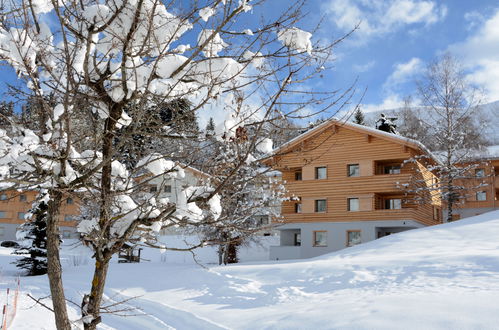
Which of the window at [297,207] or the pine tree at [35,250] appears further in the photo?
the window at [297,207]

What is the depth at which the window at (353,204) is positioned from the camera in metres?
31.1

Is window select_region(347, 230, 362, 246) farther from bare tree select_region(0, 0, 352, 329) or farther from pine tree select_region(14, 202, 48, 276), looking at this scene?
bare tree select_region(0, 0, 352, 329)

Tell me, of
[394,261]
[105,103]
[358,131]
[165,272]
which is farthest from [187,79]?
[358,131]

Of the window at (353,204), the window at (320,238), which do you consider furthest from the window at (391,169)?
the window at (320,238)

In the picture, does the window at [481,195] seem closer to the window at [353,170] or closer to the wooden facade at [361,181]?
the wooden facade at [361,181]

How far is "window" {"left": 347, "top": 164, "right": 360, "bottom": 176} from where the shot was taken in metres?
31.6

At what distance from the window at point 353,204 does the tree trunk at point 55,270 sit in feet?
92.0

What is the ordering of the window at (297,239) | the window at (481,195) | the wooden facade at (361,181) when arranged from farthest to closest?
the window at (481,195) < the window at (297,239) < the wooden facade at (361,181)

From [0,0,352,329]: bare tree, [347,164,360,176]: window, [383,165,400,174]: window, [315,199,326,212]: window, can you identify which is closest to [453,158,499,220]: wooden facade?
[383,165,400,174]: window

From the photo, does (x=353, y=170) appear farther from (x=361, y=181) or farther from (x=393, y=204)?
(x=393, y=204)

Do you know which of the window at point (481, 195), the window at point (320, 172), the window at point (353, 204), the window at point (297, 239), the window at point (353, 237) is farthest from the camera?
the window at point (481, 195)

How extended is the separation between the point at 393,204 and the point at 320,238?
552 centimetres

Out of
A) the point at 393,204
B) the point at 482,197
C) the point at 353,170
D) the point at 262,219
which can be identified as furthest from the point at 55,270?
the point at 482,197

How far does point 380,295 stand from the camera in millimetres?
11562
